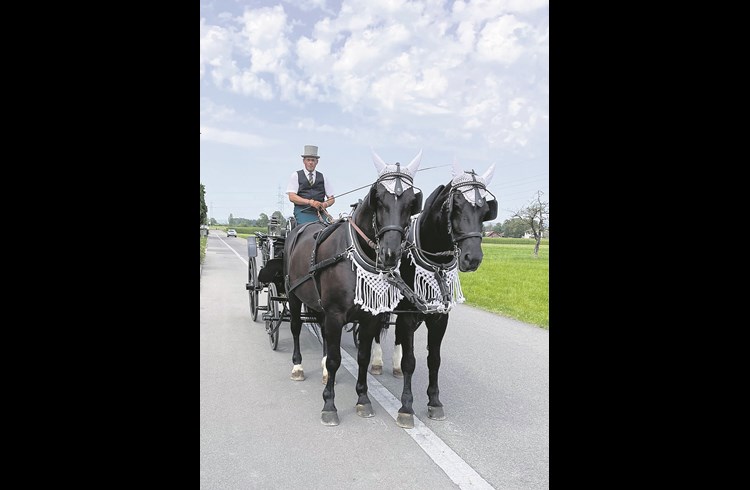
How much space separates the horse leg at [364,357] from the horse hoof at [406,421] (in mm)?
362

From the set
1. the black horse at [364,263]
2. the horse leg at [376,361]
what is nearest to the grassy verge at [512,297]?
the horse leg at [376,361]

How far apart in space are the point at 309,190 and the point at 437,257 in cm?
259

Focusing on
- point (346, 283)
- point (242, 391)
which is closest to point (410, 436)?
point (346, 283)

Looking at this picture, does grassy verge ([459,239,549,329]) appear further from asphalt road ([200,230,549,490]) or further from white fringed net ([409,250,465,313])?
white fringed net ([409,250,465,313])

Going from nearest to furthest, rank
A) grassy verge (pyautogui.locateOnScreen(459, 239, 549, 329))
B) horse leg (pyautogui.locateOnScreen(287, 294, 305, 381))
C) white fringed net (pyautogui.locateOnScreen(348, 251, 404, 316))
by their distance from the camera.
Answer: white fringed net (pyautogui.locateOnScreen(348, 251, 404, 316)) < horse leg (pyautogui.locateOnScreen(287, 294, 305, 381)) < grassy verge (pyautogui.locateOnScreen(459, 239, 549, 329))

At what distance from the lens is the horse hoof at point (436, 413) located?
4.35m

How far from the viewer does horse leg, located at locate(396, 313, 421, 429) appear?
4156mm

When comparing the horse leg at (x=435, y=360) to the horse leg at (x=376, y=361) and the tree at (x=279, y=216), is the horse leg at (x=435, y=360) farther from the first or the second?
the tree at (x=279, y=216)

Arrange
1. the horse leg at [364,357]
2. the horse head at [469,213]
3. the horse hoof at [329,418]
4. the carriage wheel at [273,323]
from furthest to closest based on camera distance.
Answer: the carriage wheel at [273,323] < the horse leg at [364,357] < the horse hoof at [329,418] < the horse head at [469,213]

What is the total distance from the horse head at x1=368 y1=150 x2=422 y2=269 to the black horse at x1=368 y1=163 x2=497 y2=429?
0.97 feet

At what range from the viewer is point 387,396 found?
16.4 feet

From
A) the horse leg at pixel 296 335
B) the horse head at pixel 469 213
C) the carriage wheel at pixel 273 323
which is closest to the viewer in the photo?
the horse head at pixel 469 213

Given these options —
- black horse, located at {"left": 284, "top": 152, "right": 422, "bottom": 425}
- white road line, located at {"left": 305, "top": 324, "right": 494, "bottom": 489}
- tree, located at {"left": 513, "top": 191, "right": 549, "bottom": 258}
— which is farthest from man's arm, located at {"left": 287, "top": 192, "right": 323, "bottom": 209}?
tree, located at {"left": 513, "top": 191, "right": 549, "bottom": 258}
